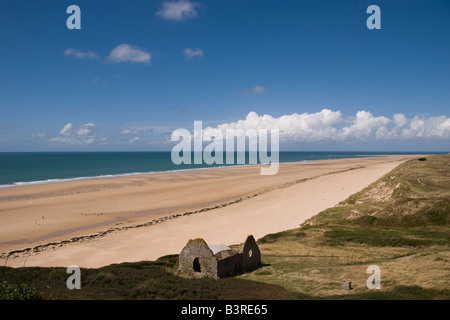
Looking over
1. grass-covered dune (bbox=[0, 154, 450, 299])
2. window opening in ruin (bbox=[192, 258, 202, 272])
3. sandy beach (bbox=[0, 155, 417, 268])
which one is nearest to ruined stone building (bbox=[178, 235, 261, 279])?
window opening in ruin (bbox=[192, 258, 202, 272])

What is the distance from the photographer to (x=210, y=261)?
18.1 meters

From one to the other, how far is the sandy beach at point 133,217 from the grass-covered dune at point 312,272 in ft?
15.9

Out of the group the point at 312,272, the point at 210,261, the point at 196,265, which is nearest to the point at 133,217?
the point at 196,265

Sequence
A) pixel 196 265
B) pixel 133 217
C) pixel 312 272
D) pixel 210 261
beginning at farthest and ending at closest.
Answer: pixel 133 217 → pixel 196 265 → pixel 210 261 → pixel 312 272

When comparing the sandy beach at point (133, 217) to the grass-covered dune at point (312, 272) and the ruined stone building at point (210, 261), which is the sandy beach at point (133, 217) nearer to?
the grass-covered dune at point (312, 272)

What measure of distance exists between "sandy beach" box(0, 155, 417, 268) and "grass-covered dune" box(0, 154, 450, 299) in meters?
4.85

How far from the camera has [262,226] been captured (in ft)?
112

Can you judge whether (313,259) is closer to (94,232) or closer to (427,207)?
(427,207)

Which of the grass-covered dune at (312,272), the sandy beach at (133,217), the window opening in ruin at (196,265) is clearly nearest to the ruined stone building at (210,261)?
the window opening in ruin at (196,265)

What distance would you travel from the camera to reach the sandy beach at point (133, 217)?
84.4 ft

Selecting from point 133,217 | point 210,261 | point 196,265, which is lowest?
point 133,217

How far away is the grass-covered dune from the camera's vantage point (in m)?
13.9

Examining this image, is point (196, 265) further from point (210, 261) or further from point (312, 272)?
point (312, 272)

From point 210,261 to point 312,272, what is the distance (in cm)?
584
